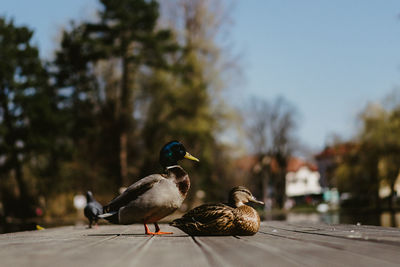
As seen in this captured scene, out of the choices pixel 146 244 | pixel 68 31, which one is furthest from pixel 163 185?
pixel 68 31

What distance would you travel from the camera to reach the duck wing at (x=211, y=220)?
529 centimetres

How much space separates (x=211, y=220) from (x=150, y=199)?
0.68 m

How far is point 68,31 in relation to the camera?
3103 cm

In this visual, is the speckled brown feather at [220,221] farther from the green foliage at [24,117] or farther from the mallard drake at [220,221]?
the green foliage at [24,117]

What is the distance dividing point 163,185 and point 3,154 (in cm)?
2539

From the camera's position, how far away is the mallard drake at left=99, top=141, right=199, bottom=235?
17.1 ft

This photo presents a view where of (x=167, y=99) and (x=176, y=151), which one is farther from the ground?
(x=167, y=99)

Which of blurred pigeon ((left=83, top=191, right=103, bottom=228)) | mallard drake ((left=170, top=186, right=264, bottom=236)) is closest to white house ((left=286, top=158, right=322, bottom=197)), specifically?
blurred pigeon ((left=83, top=191, right=103, bottom=228))

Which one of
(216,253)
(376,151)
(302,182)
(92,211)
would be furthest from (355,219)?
(302,182)

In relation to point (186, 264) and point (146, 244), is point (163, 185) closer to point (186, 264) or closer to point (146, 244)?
point (146, 244)

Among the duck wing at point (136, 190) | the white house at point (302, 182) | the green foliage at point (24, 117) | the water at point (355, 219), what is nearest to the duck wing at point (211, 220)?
the duck wing at point (136, 190)

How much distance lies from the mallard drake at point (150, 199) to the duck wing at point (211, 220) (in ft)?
0.83

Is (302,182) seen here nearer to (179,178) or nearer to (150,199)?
(179,178)

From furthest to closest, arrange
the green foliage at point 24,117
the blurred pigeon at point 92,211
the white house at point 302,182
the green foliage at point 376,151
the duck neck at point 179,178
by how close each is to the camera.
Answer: the white house at point 302,182
the green foliage at point 376,151
the green foliage at point 24,117
the blurred pigeon at point 92,211
the duck neck at point 179,178
